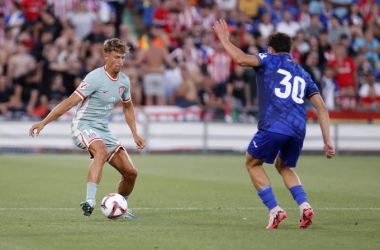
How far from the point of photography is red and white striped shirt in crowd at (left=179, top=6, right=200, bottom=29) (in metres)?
26.6

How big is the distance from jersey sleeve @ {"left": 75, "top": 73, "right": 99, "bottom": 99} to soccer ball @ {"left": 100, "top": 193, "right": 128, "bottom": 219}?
4.33 ft

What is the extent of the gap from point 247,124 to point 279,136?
1468cm

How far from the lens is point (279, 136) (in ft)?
29.6

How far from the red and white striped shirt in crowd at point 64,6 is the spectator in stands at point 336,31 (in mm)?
8141

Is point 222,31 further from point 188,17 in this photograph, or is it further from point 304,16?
point 304,16

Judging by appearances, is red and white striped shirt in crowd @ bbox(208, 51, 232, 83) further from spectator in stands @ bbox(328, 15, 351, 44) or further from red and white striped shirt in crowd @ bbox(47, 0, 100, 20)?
spectator in stands @ bbox(328, 15, 351, 44)

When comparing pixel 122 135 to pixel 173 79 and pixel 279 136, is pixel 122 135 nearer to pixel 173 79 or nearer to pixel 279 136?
pixel 173 79

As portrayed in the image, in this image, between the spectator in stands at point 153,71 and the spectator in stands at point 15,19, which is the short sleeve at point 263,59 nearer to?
the spectator in stands at point 153,71

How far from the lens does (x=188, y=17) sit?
2672 cm

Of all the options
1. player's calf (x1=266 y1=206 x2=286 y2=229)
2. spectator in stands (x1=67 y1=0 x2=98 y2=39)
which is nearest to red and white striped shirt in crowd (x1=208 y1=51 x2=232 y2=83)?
spectator in stands (x1=67 y1=0 x2=98 y2=39)

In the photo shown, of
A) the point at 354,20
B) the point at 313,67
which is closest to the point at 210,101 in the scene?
the point at 313,67

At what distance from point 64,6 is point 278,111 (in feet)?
58.0

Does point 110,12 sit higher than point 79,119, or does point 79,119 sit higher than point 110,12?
point 110,12

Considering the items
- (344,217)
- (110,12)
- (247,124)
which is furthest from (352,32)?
(344,217)
